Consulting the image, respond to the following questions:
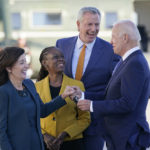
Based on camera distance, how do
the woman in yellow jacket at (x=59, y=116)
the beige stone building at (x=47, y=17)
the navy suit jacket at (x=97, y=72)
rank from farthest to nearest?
the beige stone building at (x=47, y=17), the navy suit jacket at (x=97, y=72), the woman in yellow jacket at (x=59, y=116)

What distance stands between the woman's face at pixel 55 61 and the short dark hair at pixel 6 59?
19.7 inches

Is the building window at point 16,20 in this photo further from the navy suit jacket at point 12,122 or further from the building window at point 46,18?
the navy suit jacket at point 12,122

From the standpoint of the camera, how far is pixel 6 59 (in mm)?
2260

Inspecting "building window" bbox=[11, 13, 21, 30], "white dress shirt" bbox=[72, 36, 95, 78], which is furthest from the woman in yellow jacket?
"building window" bbox=[11, 13, 21, 30]

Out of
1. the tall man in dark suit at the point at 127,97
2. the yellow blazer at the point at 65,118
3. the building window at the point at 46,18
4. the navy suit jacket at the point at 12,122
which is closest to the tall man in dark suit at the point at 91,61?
the yellow blazer at the point at 65,118

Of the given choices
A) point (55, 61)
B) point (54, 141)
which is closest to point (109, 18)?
point (55, 61)

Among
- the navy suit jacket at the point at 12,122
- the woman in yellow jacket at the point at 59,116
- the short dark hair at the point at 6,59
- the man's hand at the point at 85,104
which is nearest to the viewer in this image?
the navy suit jacket at the point at 12,122

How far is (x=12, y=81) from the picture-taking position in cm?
230

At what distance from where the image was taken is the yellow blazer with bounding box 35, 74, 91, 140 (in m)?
2.67

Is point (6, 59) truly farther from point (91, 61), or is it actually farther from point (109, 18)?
point (109, 18)

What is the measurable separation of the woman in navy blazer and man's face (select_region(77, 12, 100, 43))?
84 centimetres

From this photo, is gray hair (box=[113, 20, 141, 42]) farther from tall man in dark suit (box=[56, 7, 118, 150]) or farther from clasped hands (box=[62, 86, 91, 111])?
tall man in dark suit (box=[56, 7, 118, 150])

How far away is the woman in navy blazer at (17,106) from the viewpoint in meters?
2.17

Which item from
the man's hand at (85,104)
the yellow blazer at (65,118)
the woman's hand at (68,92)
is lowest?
the yellow blazer at (65,118)
